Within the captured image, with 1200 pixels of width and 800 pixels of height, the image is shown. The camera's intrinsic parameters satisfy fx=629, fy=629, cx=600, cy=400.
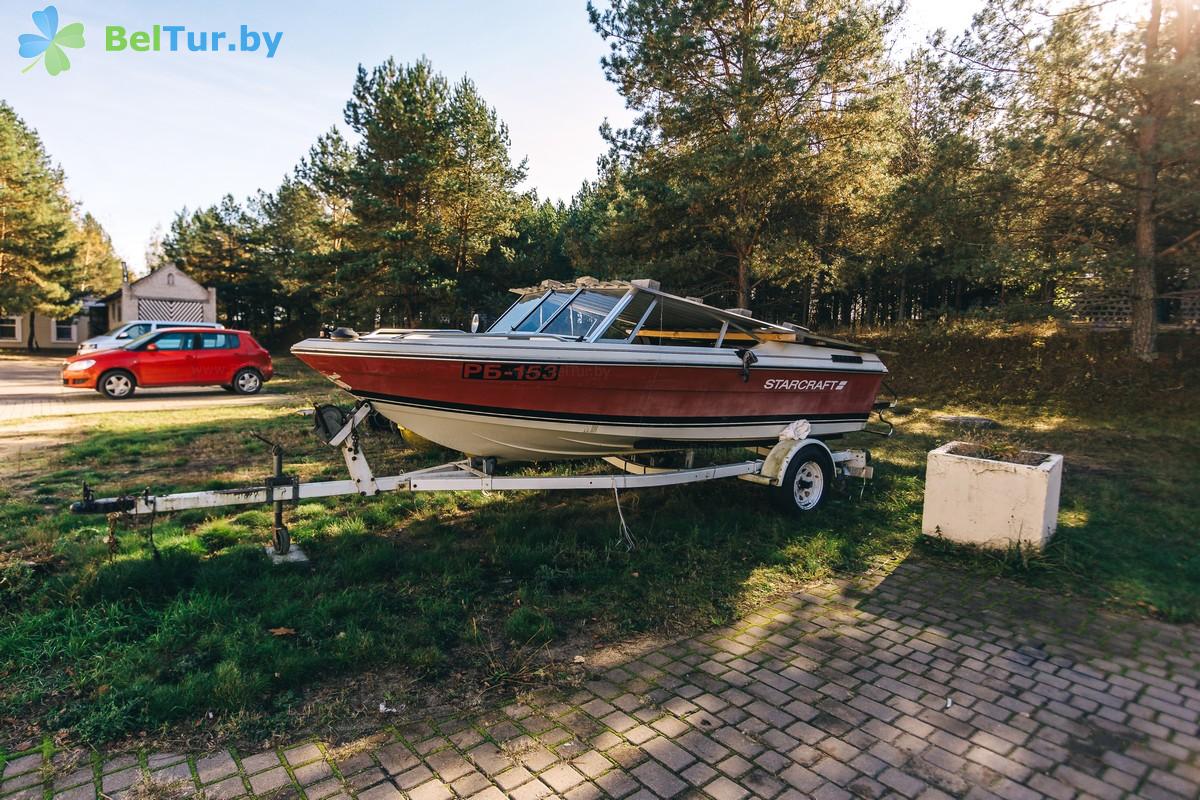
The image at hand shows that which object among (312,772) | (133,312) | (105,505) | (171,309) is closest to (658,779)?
(312,772)

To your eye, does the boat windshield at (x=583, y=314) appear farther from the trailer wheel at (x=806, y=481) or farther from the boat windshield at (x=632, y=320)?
the trailer wheel at (x=806, y=481)

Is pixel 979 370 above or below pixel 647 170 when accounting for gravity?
below

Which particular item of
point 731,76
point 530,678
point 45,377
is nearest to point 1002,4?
point 731,76

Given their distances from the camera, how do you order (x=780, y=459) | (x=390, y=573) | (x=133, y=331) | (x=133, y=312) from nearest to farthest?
(x=390, y=573)
(x=780, y=459)
(x=133, y=331)
(x=133, y=312)

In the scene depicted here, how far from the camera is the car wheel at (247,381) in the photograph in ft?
48.3

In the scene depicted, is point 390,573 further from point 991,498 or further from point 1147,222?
point 1147,222

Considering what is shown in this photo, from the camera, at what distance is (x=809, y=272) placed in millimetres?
14281

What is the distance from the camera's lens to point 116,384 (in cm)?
1314

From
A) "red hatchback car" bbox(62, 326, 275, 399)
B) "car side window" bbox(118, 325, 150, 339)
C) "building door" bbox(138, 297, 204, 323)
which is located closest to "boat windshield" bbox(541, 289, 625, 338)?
"red hatchback car" bbox(62, 326, 275, 399)

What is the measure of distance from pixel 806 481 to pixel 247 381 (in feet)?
44.7

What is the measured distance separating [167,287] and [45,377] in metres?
14.4

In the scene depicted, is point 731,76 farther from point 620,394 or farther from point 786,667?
point 786,667

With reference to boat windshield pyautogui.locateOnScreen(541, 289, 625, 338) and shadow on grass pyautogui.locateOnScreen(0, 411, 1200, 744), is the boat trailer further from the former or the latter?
boat windshield pyautogui.locateOnScreen(541, 289, 625, 338)

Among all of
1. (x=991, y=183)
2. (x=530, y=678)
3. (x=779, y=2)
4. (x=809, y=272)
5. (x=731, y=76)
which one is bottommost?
(x=530, y=678)
